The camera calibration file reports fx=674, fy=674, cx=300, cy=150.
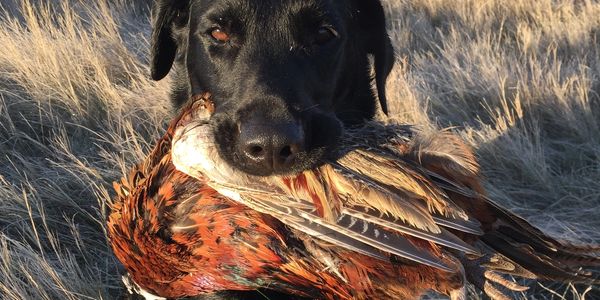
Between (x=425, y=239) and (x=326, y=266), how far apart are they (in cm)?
25

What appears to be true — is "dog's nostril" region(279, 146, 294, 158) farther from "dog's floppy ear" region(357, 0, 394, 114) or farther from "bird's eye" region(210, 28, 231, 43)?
"dog's floppy ear" region(357, 0, 394, 114)

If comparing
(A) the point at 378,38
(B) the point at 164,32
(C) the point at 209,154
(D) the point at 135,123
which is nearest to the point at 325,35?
(A) the point at 378,38

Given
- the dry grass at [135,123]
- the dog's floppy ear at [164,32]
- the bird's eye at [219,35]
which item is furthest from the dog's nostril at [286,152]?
the dog's floppy ear at [164,32]

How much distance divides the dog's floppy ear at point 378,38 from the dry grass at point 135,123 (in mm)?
865

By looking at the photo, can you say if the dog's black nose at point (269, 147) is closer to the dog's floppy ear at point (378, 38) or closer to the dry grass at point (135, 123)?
the dry grass at point (135, 123)

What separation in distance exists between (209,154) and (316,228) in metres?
0.34

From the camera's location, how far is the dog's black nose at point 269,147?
177cm

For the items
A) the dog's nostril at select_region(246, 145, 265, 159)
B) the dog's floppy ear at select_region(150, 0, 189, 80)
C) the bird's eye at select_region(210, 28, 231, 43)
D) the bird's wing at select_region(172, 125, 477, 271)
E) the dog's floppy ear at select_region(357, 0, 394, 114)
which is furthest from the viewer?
the dog's floppy ear at select_region(357, 0, 394, 114)

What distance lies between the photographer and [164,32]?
112 inches

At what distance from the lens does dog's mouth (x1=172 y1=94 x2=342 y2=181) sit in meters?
1.71

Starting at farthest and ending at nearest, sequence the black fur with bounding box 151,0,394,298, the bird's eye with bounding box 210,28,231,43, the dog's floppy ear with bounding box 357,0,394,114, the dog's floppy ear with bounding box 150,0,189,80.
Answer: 1. the dog's floppy ear with bounding box 357,0,394,114
2. the dog's floppy ear with bounding box 150,0,189,80
3. the bird's eye with bounding box 210,28,231,43
4. the black fur with bounding box 151,0,394,298

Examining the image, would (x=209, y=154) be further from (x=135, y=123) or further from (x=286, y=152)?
(x=135, y=123)

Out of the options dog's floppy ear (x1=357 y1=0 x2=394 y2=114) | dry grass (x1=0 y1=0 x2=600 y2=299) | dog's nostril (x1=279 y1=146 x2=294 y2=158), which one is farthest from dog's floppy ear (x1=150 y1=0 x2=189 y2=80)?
dog's nostril (x1=279 y1=146 x2=294 y2=158)

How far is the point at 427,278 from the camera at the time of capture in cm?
174
